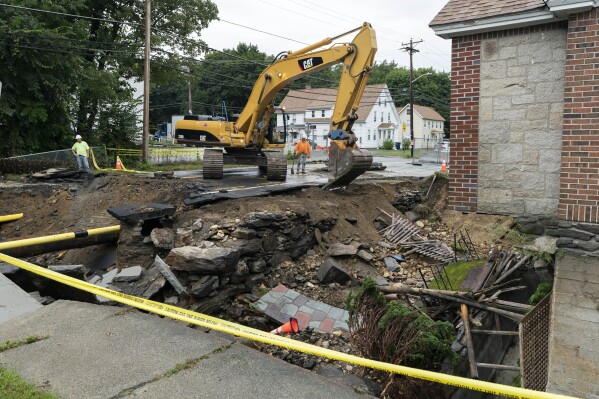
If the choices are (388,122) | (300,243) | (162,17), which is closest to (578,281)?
(300,243)

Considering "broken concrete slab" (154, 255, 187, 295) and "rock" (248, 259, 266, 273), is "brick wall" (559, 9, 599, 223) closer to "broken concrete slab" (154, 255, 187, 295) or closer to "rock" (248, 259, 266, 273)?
"rock" (248, 259, 266, 273)

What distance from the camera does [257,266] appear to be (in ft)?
24.2

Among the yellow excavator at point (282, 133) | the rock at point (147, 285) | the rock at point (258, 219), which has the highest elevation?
the yellow excavator at point (282, 133)

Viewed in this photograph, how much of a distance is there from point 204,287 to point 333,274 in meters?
2.05

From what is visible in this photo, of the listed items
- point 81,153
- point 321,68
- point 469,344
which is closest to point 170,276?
point 469,344

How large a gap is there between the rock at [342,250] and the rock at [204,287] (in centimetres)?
231

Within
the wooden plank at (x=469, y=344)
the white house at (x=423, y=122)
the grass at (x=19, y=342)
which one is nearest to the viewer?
the grass at (x=19, y=342)

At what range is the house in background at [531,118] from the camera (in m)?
6.73

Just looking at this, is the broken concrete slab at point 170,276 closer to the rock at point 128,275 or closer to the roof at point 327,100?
the rock at point 128,275

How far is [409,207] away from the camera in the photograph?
10.5 meters

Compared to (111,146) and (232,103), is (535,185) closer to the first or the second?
(111,146)

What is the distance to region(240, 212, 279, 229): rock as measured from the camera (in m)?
7.51

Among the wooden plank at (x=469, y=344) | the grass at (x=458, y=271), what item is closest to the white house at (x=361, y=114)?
the grass at (x=458, y=271)

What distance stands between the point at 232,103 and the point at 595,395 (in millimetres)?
72200
